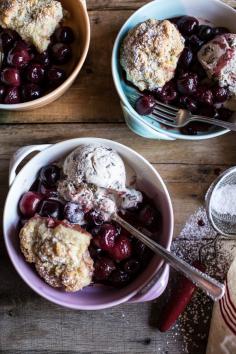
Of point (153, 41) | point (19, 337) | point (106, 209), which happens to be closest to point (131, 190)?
point (106, 209)

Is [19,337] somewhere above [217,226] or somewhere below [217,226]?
below

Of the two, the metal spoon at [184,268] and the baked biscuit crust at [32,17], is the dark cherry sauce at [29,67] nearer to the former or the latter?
the baked biscuit crust at [32,17]

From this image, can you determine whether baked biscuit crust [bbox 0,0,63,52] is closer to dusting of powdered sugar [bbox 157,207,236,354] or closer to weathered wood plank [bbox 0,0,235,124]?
weathered wood plank [bbox 0,0,235,124]

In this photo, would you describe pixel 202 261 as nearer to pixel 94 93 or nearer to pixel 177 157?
pixel 177 157

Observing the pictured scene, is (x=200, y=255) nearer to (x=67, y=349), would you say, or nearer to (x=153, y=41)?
(x=67, y=349)

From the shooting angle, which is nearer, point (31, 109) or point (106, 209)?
point (106, 209)

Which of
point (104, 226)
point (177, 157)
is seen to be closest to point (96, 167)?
point (104, 226)
